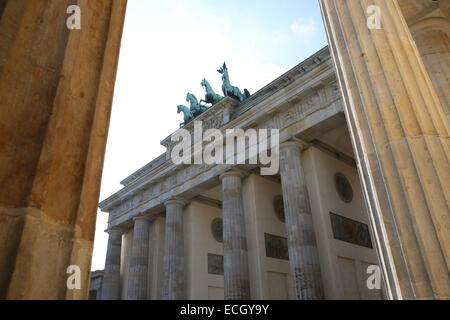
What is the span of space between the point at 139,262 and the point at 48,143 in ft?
76.9

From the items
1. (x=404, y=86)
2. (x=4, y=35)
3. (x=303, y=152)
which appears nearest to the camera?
(x=4, y=35)

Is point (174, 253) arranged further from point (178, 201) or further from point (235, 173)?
point (235, 173)

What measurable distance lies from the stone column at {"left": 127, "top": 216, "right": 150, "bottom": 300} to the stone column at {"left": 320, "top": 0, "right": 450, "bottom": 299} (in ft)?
69.4

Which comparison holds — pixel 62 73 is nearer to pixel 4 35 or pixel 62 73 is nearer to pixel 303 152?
pixel 4 35

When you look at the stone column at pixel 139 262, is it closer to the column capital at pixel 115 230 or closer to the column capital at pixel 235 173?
the column capital at pixel 115 230

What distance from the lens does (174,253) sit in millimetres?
21031

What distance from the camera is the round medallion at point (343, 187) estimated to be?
687 inches

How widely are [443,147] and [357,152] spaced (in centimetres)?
112

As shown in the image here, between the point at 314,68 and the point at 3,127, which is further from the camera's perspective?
the point at 314,68

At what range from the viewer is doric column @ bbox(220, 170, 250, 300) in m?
16.3

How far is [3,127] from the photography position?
1834 millimetres

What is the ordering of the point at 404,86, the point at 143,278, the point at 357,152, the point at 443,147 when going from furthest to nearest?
1. the point at 143,278
2. the point at 357,152
3. the point at 404,86
4. the point at 443,147

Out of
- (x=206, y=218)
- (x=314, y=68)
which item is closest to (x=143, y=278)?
(x=206, y=218)

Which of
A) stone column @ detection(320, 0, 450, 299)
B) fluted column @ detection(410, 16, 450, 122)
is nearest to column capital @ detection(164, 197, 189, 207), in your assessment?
fluted column @ detection(410, 16, 450, 122)
